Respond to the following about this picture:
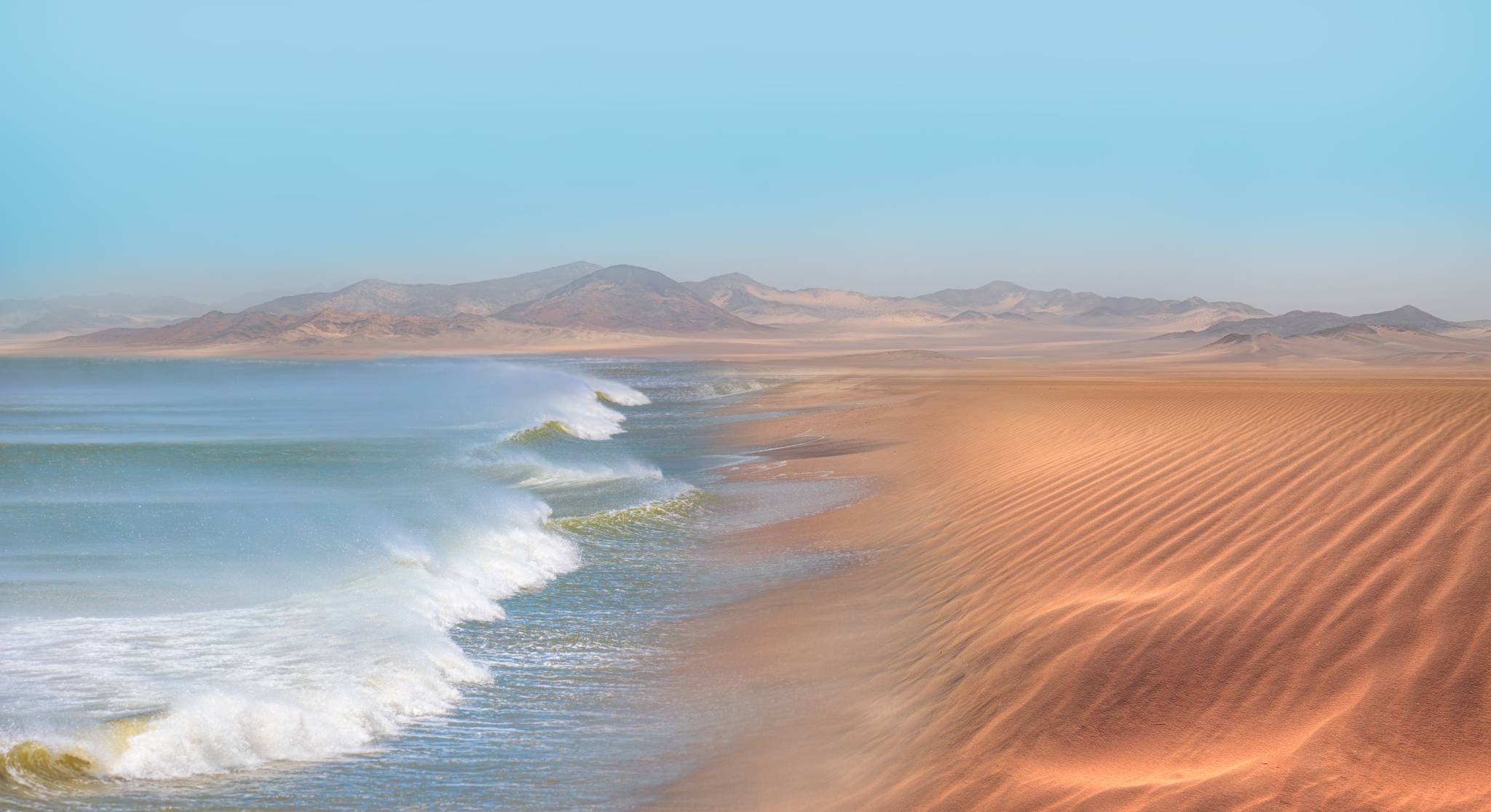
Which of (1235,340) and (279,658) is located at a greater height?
(1235,340)

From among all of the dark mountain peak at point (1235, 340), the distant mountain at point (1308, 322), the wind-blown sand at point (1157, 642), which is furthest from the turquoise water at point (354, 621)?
the distant mountain at point (1308, 322)

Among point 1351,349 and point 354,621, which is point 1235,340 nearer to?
point 1351,349

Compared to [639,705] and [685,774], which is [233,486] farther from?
[685,774]

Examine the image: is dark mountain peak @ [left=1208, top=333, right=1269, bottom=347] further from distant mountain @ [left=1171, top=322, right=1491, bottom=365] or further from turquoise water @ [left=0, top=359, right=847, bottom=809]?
turquoise water @ [left=0, top=359, right=847, bottom=809]

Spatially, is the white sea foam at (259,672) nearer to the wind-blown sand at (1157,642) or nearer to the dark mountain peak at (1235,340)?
the wind-blown sand at (1157,642)

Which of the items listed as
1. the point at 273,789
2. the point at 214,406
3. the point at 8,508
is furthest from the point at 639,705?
the point at 214,406

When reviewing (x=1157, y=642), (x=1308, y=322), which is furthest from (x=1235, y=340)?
(x=1157, y=642)
